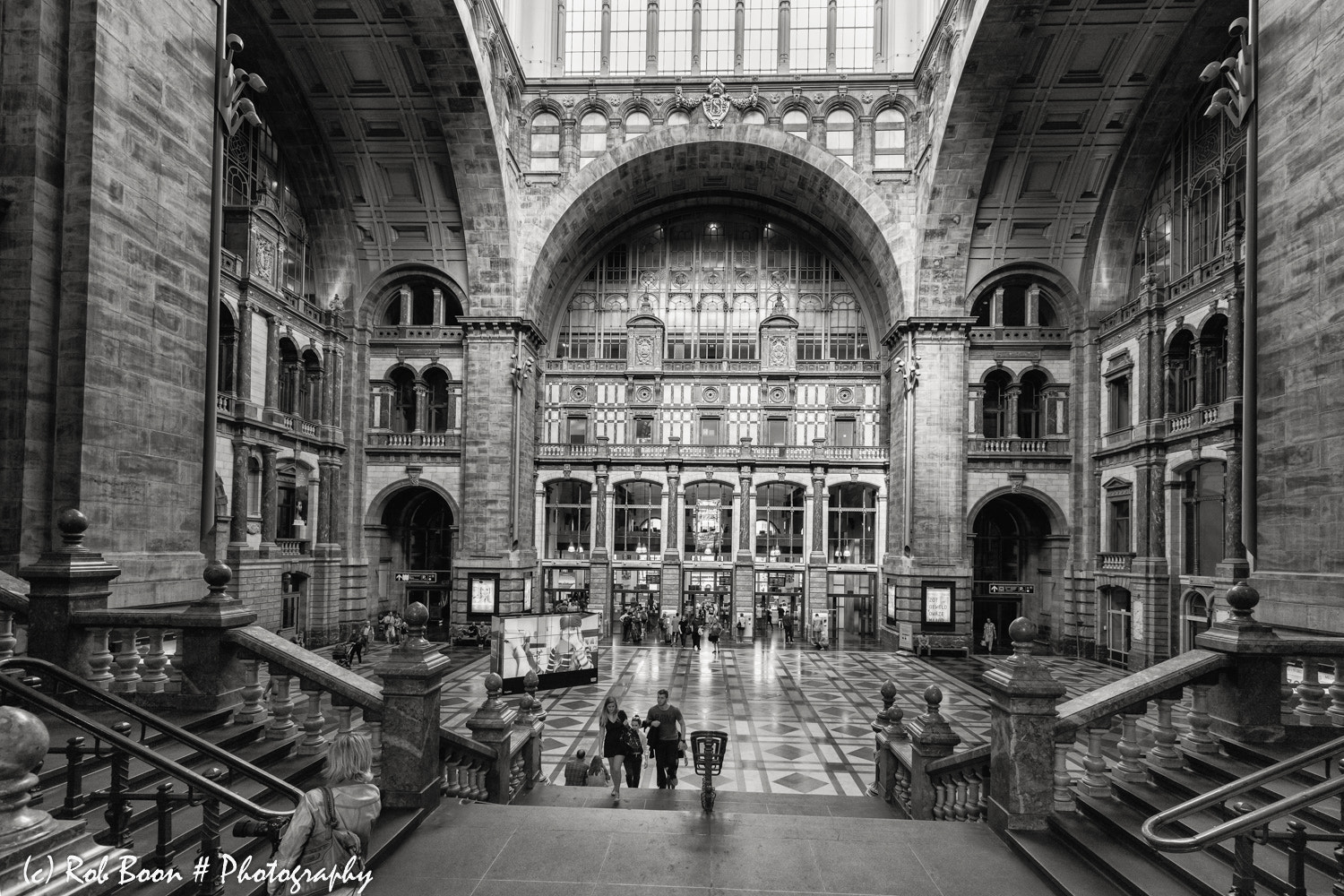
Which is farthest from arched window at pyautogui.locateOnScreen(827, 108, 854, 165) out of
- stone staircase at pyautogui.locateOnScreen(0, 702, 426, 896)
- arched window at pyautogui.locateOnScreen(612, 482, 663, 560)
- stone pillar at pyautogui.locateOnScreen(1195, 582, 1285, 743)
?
stone staircase at pyautogui.locateOnScreen(0, 702, 426, 896)

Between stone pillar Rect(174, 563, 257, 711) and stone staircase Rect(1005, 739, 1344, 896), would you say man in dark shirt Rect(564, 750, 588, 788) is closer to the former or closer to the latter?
stone pillar Rect(174, 563, 257, 711)

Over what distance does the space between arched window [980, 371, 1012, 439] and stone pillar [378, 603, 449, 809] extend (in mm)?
27961

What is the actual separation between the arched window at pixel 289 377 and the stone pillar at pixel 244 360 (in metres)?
2.61

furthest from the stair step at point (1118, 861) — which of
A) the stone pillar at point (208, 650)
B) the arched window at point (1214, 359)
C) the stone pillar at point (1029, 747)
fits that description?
the arched window at point (1214, 359)

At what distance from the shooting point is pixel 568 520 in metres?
35.7

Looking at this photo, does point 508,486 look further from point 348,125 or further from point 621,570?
point 348,125

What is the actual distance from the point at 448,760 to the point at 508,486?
74.3ft

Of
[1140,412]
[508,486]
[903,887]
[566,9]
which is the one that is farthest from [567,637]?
[566,9]

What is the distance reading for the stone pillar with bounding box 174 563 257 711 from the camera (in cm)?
706

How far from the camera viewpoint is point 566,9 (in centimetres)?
3228

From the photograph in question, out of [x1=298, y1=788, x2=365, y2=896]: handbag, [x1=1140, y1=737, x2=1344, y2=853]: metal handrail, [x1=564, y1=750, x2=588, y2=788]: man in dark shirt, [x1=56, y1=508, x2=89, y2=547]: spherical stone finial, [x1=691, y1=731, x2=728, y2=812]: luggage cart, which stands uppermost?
[x1=56, y1=508, x2=89, y2=547]: spherical stone finial

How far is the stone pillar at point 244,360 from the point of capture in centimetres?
2330

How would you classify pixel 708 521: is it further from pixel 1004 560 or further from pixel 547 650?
pixel 547 650

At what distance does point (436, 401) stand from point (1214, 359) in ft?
90.6
